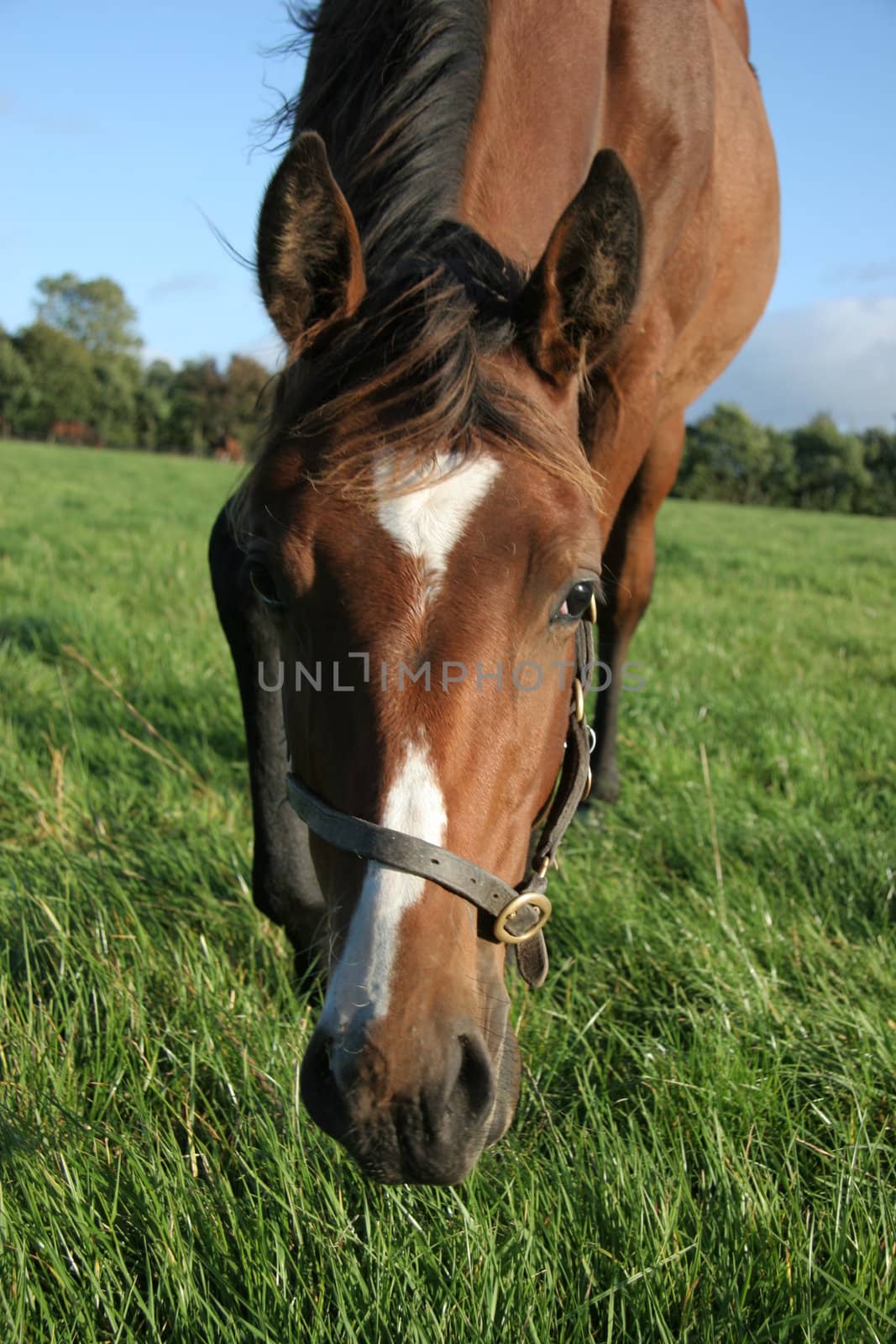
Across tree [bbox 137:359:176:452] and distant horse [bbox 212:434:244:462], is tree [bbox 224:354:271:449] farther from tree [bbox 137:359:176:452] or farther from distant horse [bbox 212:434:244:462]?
tree [bbox 137:359:176:452]

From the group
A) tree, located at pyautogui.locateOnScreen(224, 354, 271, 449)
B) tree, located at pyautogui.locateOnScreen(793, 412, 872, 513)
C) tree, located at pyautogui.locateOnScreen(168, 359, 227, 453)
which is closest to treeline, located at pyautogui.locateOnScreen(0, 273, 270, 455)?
tree, located at pyautogui.locateOnScreen(168, 359, 227, 453)

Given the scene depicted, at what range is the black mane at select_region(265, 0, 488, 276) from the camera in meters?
2.18

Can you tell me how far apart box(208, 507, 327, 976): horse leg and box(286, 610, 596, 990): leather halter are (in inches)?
27.7

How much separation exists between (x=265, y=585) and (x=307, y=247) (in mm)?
685

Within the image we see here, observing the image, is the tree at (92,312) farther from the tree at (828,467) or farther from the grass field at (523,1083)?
the grass field at (523,1083)

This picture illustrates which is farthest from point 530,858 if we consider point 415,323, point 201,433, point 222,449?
point 201,433

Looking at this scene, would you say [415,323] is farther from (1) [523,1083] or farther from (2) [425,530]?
(1) [523,1083]

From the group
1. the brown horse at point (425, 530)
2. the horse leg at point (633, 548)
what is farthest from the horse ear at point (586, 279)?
the horse leg at point (633, 548)

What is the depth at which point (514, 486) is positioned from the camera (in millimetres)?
1770

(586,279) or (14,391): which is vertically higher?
(14,391)

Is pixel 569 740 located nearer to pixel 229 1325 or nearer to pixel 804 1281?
pixel 804 1281

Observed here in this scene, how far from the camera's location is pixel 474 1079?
1.44 meters

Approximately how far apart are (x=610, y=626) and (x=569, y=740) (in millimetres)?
2462

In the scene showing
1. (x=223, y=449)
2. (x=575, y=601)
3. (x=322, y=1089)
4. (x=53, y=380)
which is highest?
(x=53, y=380)
